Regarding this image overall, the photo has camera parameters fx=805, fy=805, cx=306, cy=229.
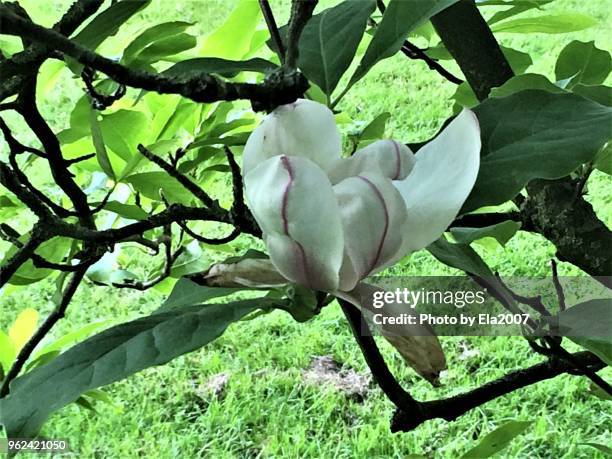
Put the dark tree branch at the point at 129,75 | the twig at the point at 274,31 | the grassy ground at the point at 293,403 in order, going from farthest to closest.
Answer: the grassy ground at the point at 293,403 < the twig at the point at 274,31 < the dark tree branch at the point at 129,75

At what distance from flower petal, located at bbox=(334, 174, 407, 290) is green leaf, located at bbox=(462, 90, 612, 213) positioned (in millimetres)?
55

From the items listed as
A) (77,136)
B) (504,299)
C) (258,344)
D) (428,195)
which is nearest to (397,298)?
(428,195)

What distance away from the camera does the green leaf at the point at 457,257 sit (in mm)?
359

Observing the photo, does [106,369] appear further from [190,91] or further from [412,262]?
[412,262]

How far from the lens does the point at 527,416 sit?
1445mm

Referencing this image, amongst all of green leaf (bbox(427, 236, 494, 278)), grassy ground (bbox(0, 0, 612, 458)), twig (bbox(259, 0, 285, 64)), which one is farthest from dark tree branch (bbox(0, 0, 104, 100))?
grassy ground (bbox(0, 0, 612, 458))

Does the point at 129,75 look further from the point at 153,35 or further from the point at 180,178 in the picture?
the point at 153,35

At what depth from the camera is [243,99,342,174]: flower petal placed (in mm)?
290

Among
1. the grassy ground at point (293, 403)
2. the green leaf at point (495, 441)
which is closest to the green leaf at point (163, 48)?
the green leaf at point (495, 441)

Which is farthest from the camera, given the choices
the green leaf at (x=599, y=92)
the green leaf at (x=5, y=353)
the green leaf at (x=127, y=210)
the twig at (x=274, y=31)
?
the green leaf at (x=5, y=353)

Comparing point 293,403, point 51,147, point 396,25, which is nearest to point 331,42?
point 396,25

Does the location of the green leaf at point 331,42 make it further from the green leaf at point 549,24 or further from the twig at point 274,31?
the green leaf at point 549,24

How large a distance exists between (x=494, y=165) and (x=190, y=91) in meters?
0.15

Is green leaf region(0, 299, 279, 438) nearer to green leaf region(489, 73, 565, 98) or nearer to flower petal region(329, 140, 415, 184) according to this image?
flower petal region(329, 140, 415, 184)
